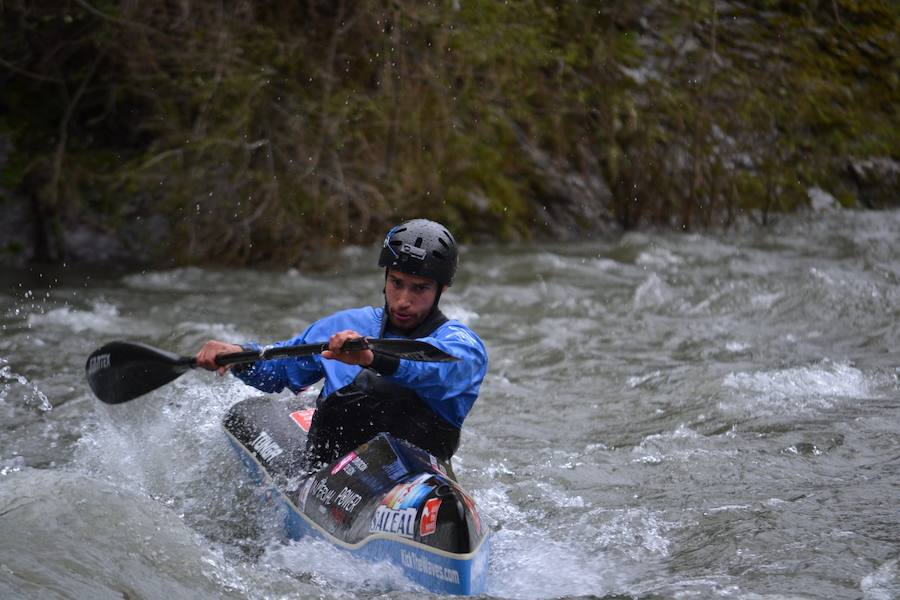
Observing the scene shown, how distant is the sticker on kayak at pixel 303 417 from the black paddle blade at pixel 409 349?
0.95 meters

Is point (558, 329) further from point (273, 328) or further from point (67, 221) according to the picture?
point (67, 221)

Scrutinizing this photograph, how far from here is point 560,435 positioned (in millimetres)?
5961

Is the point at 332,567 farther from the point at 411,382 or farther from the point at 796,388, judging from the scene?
the point at 796,388

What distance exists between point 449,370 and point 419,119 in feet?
24.4

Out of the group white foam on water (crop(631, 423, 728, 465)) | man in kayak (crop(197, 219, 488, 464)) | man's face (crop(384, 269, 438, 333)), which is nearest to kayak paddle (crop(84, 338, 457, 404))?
man in kayak (crop(197, 219, 488, 464))

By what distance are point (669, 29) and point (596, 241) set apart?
130 inches

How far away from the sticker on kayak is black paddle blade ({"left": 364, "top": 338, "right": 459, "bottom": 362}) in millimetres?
949

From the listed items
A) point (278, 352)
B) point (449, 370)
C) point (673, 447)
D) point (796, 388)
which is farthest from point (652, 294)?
point (278, 352)

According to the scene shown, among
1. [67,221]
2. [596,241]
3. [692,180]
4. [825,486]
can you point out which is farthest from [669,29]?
[825,486]

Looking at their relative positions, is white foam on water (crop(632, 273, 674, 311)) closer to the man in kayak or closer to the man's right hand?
A: the man in kayak

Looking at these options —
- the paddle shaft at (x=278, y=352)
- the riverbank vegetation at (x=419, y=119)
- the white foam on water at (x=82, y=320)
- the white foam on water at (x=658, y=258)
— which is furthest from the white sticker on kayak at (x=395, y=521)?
the white foam on water at (x=658, y=258)

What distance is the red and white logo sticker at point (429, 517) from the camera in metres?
3.69

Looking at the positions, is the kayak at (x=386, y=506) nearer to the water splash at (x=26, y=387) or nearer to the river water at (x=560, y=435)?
the river water at (x=560, y=435)

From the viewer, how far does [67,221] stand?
982cm
